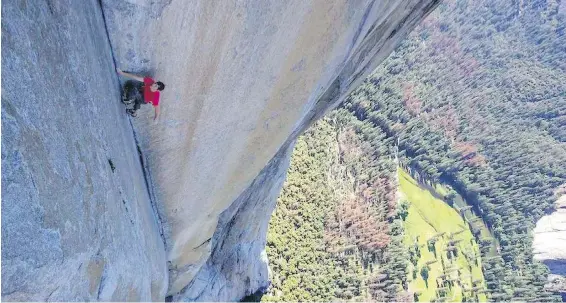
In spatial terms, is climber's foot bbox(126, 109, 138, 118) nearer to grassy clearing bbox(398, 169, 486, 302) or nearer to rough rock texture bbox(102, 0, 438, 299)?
rough rock texture bbox(102, 0, 438, 299)

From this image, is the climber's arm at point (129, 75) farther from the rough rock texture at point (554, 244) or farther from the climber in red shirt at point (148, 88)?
the rough rock texture at point (554, 244)

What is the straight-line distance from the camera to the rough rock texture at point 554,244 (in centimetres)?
3994

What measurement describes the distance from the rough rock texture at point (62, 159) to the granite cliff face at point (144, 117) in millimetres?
18

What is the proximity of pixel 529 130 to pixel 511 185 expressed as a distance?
9347 mm

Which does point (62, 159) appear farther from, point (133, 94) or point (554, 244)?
point (554, 244)

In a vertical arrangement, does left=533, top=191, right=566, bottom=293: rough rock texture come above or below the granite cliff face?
above

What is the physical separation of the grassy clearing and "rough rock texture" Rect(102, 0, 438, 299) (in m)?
26.9

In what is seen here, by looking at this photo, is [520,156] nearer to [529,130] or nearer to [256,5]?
[529,130]

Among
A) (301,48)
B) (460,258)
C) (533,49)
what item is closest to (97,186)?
(301,48)

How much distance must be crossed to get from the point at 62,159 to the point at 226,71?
3.35 metres

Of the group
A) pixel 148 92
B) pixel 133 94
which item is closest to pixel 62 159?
pixel 148 92

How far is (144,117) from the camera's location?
23.4 feet

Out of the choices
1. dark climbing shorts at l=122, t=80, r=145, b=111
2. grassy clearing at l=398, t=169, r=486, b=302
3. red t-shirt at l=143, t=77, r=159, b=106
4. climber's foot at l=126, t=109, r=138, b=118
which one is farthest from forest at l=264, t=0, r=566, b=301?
red t-shirt at l=143, t=77, r=159, b=106

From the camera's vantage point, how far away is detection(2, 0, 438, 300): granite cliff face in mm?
3584
